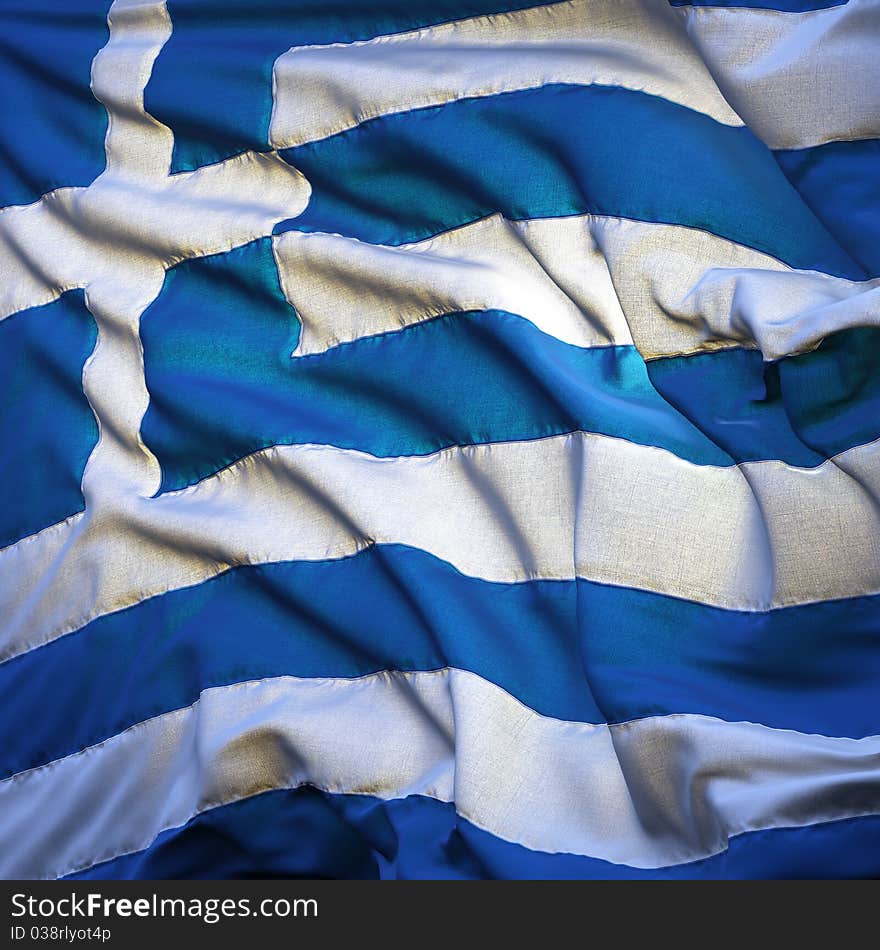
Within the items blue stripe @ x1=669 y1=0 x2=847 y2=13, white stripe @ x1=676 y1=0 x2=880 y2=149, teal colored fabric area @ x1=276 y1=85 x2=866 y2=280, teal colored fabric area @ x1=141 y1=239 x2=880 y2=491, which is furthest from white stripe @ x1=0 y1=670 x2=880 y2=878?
blue stripe @ x1=669 y1=0 x2=847 y2=13

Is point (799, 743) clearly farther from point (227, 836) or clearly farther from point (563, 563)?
point (227, 836)

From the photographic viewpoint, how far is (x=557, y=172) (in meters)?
1.02

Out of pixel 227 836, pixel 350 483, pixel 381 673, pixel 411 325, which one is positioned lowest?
pixel 227 836

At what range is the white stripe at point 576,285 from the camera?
929 mm

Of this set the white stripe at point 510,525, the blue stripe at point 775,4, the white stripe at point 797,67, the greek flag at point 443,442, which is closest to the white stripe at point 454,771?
the greek flag at point 443,442

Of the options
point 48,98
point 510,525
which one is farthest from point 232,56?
point 510,525

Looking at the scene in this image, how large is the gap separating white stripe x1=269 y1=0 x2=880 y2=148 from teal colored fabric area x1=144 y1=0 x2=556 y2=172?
0.02 m

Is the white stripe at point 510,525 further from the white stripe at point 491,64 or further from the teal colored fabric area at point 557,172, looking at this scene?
the white stripe at point 491,64

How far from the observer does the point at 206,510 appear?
40.4 inches

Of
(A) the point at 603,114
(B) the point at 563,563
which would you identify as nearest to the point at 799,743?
(B) the point at 563,563

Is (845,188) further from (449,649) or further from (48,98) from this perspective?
(48,98)

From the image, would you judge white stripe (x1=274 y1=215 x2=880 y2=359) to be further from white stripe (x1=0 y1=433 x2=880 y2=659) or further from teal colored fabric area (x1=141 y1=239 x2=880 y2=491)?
white stripe (x1=0 y1=433 x2=880 y2=659)

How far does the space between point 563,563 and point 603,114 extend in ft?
1.43

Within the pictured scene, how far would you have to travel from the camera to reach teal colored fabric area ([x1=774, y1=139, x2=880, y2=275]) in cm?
96
